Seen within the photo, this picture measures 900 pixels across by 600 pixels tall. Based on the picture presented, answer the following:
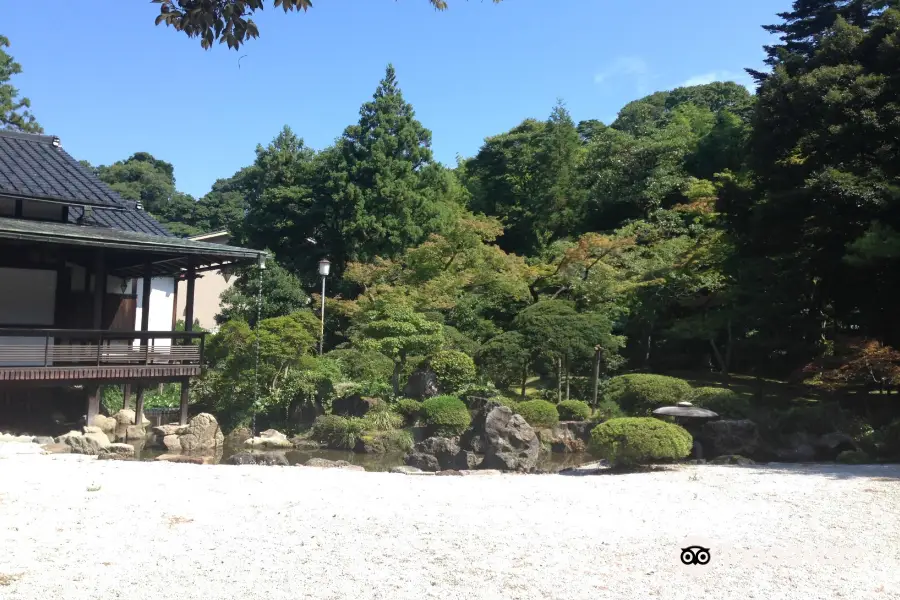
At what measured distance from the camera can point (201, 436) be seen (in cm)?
1397

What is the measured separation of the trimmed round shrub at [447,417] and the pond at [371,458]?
92 centimetres

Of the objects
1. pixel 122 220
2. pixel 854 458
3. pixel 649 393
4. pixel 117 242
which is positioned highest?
pixel 122 220

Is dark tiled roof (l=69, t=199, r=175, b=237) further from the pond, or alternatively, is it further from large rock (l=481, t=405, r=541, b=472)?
large rock (l=481, t=405, r=541, b=472)

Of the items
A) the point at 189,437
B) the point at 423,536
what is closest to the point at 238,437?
the point at 189,437

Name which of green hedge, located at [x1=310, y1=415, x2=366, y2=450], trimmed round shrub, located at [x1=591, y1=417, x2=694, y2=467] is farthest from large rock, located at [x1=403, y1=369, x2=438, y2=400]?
trimmed round shrub, located at [x1=591, y1=417, x2=694, y2=467]

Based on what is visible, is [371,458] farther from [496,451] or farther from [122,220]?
[122,220]

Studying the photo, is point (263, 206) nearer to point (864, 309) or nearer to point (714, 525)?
point (864, 309)

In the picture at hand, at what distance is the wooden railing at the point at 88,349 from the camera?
12.7 meters

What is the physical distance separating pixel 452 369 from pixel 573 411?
278cm

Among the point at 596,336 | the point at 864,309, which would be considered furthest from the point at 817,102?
the point at 596,336

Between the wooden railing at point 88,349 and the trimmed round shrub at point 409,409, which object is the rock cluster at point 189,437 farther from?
the trimmed round shrub at point 409,409

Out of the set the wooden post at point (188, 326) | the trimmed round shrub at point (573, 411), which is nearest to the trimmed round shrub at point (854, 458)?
the trimmed round shrub at point (573, 411)

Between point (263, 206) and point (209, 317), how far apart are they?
6989mm

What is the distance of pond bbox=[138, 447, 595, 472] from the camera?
43.1 feet
